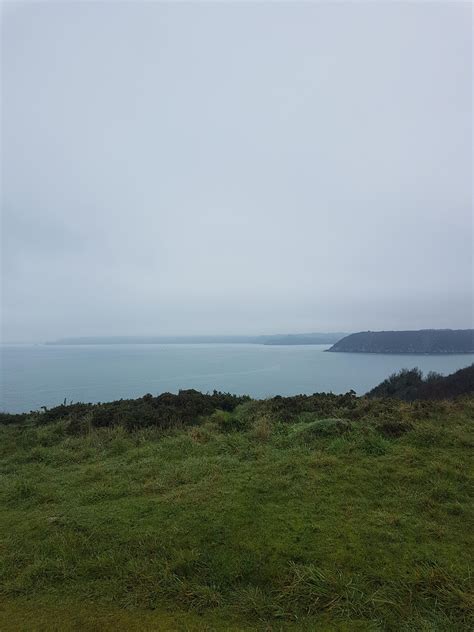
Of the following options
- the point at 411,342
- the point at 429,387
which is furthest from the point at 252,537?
the point at 411,342

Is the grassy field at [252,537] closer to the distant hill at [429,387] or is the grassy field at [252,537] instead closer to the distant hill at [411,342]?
the distant hill at [429,387]

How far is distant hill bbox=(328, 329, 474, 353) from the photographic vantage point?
82125mm

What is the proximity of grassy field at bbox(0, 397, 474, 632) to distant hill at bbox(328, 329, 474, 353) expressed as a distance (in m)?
88.6

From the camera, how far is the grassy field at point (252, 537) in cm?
257

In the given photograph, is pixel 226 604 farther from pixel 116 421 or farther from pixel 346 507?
pixel 116 421

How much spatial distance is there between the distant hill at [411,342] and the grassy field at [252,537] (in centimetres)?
8862

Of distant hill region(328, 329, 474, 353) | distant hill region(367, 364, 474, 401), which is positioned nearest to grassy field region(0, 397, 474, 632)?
distant hill region(367, 364, 474, 401)

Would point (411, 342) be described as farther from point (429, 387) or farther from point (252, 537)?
point (252, 537)

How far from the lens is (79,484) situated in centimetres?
509

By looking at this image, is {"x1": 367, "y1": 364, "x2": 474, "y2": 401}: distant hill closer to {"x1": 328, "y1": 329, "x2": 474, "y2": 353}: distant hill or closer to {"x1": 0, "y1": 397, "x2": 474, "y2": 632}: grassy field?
{"x1": 0, "y1": 397, "x2": 474, "y2": 632}: grassy field

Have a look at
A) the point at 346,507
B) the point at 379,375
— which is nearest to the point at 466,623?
the point at 346,507

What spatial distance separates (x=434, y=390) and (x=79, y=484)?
69.4 ft

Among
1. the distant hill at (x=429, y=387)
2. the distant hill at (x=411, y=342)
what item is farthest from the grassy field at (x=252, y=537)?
the distant hill at (x=411, y=342)

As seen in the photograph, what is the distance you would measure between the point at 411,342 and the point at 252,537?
9761cm
